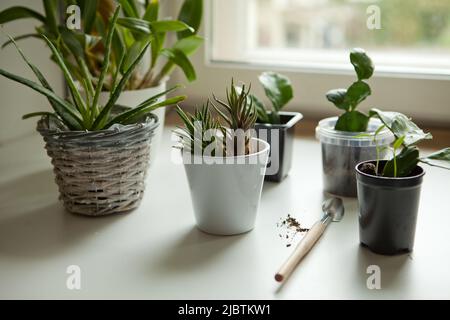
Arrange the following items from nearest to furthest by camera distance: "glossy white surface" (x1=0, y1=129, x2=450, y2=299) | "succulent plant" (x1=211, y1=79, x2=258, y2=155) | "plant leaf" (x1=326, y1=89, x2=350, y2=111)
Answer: "glossy white surface" (x1=0, y1=129, x2=450, y2=299)
"succulent plant" (x1=211, y1=79, x2=258, y2=155)
"plant leaf" (x1=326, y1=89, x2=350, y2=111)

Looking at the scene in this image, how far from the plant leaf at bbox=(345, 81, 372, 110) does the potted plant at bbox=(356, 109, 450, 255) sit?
0.10m

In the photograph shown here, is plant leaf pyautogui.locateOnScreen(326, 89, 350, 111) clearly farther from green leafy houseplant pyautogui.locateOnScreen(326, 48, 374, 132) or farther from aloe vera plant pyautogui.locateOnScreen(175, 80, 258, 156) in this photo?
aloe vera plant pyautogui.locateOnScreen(175, 80, 258, 156)

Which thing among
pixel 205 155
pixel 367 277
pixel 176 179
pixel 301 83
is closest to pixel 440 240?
pixel 367 277

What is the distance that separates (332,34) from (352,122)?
65cm

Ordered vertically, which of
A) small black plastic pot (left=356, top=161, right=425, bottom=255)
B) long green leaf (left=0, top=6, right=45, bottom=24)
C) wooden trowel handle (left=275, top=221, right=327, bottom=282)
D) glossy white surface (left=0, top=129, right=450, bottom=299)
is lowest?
glossy white surface (left=0, top=129, right=450, bottom=299)

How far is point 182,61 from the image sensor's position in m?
0.85

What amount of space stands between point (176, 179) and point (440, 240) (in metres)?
0.39

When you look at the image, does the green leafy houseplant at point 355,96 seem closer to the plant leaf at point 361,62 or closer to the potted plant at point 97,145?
the plant leaf at point 361,62

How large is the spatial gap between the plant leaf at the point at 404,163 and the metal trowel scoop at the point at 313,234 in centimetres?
10

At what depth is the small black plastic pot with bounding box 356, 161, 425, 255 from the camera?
61 cm

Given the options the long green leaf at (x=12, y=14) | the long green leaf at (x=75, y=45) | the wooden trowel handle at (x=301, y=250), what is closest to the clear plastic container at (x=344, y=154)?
the wooden trowel handle at (x=301, y=250)

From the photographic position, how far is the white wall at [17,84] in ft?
3.11

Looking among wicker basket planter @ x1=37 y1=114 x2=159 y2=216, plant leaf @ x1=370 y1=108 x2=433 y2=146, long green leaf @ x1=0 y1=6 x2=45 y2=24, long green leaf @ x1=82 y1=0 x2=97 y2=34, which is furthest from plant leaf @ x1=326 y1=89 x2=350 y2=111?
long green leaf @ x1=0 y1=6 x2=45 y2=24

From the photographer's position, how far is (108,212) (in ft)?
2.43
